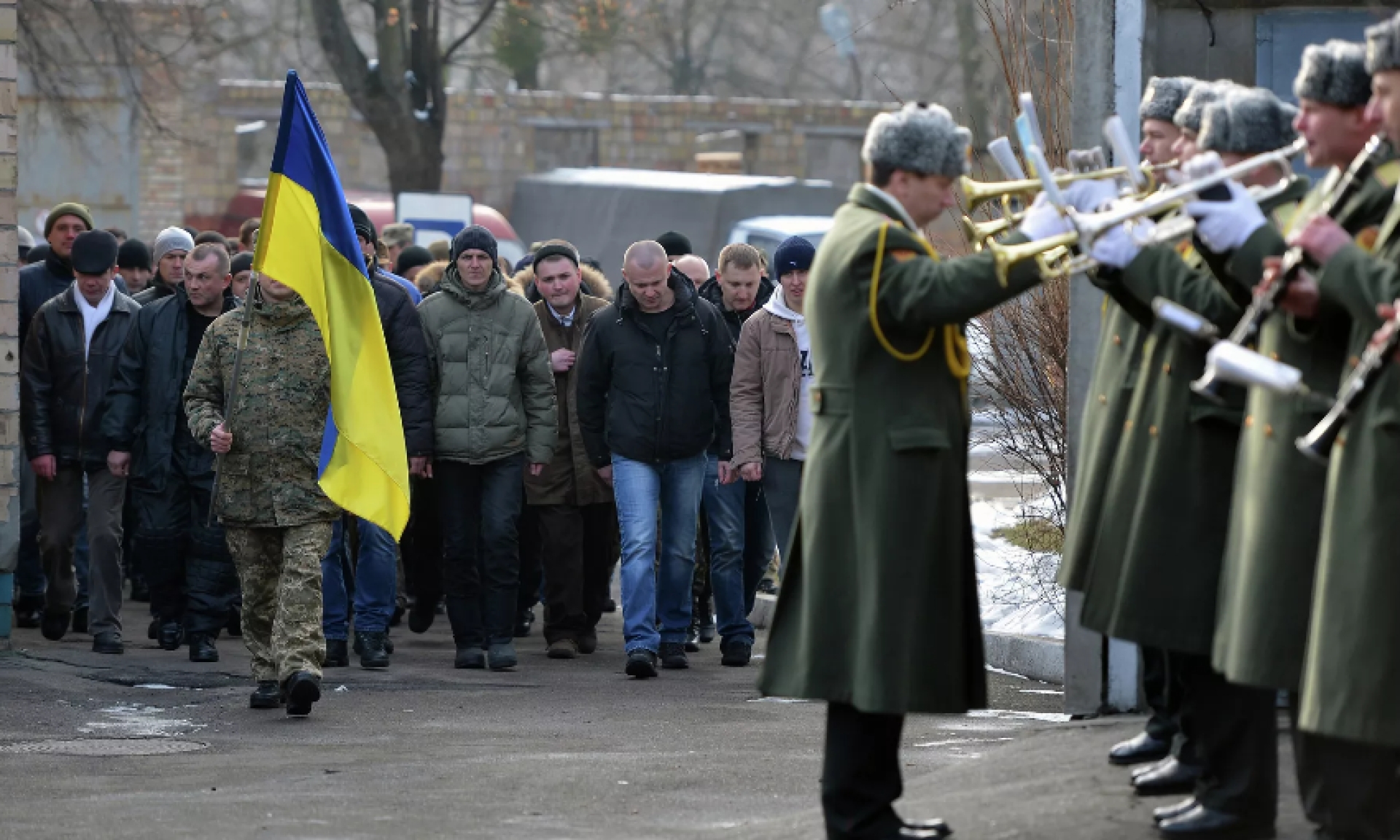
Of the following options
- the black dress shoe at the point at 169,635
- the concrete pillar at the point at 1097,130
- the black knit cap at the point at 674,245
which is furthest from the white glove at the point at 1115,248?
the black knit cap at the point at 674,245

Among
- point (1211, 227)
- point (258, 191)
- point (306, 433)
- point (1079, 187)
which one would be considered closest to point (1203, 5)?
point (1079, 187)

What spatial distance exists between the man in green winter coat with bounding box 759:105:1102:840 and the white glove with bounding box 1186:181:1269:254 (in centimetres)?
46

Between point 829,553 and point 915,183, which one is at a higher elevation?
point 915,183

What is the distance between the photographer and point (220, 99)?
4256 centimetres

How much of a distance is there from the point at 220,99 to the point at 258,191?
510cm

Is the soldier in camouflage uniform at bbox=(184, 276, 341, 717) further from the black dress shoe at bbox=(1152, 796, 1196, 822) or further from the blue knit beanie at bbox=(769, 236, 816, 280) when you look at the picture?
the black dress shoe at bbox=(1152, 796, 1196, 822)

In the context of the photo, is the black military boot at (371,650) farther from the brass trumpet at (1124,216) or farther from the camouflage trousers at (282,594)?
the brass trumpet at (1124,216)

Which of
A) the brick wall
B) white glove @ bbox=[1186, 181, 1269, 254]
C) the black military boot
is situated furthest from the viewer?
the brick wall

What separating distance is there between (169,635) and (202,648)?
0.63 m

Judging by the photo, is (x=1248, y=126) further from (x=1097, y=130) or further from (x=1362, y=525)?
(x=1097, y=130)

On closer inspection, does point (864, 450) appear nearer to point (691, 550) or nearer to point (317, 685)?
point (317, 685)

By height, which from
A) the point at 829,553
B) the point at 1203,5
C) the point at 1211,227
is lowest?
the point at 829,553

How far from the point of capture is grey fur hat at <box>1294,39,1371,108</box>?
19.2ft

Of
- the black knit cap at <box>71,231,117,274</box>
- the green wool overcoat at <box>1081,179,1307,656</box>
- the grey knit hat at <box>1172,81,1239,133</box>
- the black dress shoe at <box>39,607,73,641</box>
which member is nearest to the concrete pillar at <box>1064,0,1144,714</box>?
the grey knit hat at <box>1172,81,1239,133</box>
